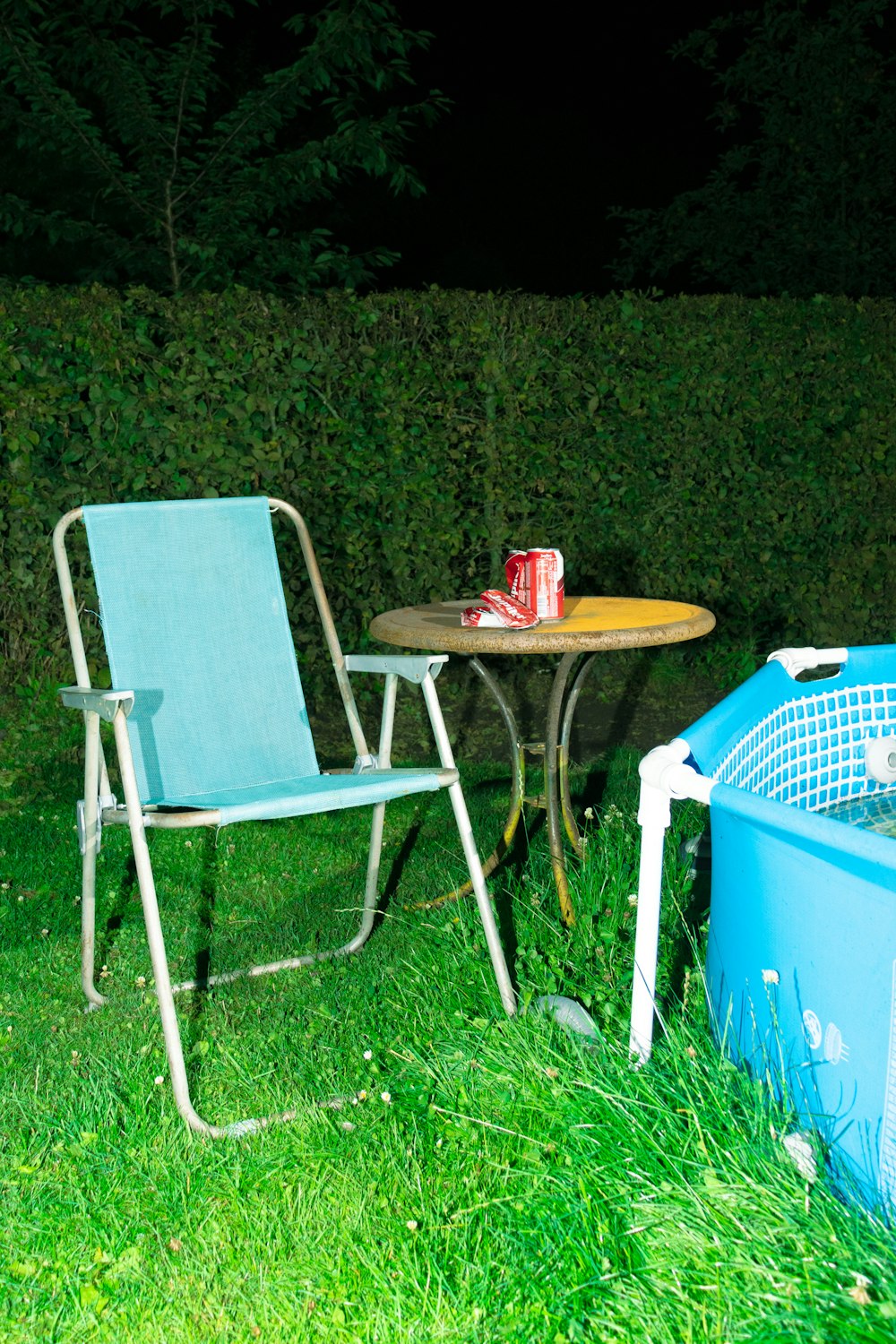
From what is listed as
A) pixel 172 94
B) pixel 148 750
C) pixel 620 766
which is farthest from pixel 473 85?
pixel 148 750

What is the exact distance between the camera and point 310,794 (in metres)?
2.76

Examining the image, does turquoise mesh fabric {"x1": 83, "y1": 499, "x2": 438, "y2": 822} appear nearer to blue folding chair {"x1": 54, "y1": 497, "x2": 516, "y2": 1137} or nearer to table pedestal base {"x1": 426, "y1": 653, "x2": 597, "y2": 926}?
blue folding chair {"x1": 54, "y1": 497, "x2": 516, "y2": 1137}

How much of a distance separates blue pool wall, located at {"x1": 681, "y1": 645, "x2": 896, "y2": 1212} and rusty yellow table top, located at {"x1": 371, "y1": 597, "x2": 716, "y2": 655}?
703 mm

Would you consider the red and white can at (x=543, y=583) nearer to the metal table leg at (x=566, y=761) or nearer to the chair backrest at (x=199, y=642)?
the metal table leg at (x=566, y=761)

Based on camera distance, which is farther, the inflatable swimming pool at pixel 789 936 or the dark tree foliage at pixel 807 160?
A: the dark tree foliage at pixel 807 160

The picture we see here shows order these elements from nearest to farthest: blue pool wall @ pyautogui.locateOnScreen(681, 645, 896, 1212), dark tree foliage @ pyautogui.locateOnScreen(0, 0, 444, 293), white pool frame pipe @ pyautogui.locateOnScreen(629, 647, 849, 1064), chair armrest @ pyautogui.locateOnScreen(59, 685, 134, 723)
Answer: blue pool wall @ pyautogui.locateOnScreen(681, 645, 896, 1212)
white pool frame pipe @ pyautogui.locateOnScreen(629, 647, 849, 1064)
chair armrest @ pyautogui.locateOnScreen(59, 685, 134, 723)
dark tree foliage @ pyautogui.locateOnScreen(0, 0, 444, 293)

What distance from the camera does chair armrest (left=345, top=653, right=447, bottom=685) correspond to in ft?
9.91

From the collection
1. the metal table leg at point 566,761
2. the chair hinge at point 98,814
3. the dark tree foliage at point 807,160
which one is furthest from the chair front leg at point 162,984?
the dark tree foliage at point 807,160

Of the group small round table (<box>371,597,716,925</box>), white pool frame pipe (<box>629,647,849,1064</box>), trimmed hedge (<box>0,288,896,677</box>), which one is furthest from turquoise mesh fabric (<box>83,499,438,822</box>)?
trimmed hedge (<box>0,288,896,677</box>)

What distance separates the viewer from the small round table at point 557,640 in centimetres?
A: 305

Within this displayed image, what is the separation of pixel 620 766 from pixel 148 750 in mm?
2243

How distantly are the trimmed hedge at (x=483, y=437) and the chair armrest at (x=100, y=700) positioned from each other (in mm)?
2451

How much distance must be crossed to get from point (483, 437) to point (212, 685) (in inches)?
107

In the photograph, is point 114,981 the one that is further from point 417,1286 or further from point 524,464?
point 524,464
